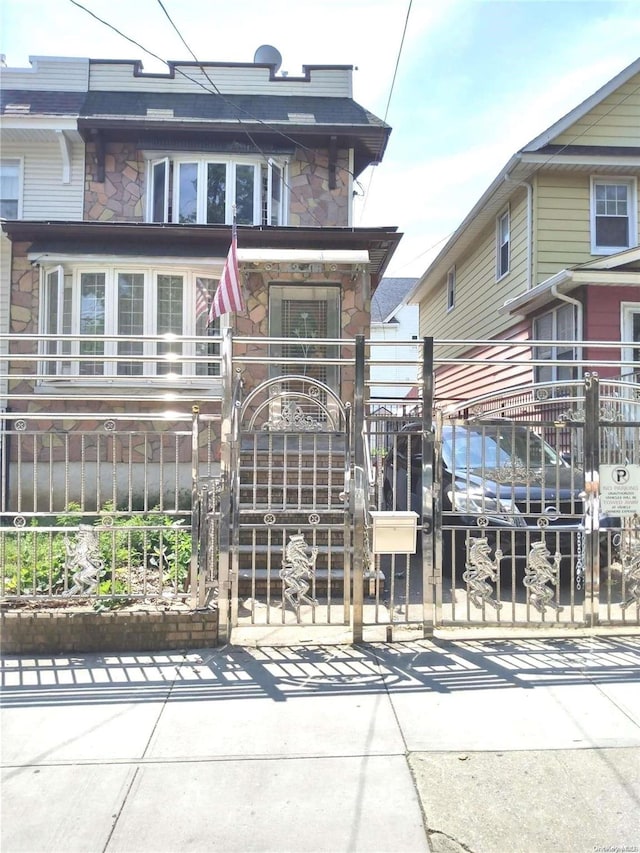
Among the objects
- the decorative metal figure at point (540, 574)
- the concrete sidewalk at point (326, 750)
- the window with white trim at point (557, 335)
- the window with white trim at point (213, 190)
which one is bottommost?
the concrete sidewalk at point (326, 750)

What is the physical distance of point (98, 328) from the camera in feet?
35.5

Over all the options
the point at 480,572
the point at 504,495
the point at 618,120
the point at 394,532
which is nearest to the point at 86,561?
the point at 394,532

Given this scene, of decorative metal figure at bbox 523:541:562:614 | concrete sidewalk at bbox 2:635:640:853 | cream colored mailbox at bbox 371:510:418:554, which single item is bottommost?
concrete sidewalk at bbox 2:635:640:853

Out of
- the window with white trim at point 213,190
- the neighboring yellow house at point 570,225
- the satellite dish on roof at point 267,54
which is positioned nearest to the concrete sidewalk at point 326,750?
the neighboring yellow house at point 570,225

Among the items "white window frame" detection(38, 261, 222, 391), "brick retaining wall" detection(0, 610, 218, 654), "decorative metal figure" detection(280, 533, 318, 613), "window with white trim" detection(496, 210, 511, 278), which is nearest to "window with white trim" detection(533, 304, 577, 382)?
"window with white trim" detection(496, 210, 511, 278)

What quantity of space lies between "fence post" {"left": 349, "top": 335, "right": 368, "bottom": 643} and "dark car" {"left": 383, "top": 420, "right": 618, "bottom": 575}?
0.30 m

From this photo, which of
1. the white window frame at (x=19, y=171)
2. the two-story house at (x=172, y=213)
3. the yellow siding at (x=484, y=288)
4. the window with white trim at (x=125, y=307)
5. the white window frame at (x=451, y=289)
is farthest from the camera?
the white window frame at (x=451, y=289)

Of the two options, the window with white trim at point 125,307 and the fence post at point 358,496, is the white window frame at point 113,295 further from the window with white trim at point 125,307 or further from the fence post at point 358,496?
the fence post at point 358,496

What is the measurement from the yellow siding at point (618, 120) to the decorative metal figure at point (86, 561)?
39.7 ft

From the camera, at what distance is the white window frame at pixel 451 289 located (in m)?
17.3

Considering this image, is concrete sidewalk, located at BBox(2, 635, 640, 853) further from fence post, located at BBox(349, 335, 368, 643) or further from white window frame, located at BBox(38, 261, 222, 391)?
white window frame, located at BBox(38, 261, 222, 391)

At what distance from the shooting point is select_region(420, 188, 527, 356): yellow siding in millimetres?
12609

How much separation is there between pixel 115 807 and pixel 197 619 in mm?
1852

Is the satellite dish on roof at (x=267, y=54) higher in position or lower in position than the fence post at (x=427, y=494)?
higher
